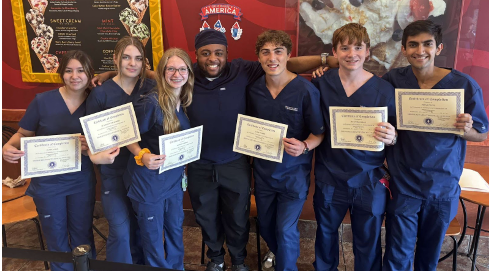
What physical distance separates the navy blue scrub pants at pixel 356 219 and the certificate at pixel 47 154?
1630 mm

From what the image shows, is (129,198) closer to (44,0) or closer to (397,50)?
(44,0)

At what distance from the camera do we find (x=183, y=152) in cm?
215

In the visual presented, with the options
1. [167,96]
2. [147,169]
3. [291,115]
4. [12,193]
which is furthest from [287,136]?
[12,193]

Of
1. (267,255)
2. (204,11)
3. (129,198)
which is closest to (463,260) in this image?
(267,255)

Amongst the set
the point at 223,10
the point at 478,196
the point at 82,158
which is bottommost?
the point at 478,196

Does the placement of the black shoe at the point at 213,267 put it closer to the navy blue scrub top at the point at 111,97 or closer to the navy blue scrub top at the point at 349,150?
the navy blue scrub top at the point at 111,97

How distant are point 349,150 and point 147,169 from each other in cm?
125

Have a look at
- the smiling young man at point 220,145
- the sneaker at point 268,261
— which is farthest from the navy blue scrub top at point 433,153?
the sneaker at point 268,261

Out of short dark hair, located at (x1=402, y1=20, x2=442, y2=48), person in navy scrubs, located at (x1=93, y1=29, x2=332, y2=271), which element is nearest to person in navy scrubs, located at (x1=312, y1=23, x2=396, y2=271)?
short dark hair, located at (x1=402, y1=20, x2=442, y2=48)

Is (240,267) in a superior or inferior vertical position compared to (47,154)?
inferior

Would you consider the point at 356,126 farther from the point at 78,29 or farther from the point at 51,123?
the point at 78,29

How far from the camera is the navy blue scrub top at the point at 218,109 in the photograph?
2.26 meters

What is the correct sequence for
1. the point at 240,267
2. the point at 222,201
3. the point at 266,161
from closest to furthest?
the point at 266,161
the point at 222,201
the point at 240,267

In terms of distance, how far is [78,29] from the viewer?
9.73 ft
